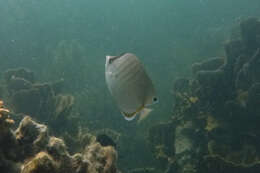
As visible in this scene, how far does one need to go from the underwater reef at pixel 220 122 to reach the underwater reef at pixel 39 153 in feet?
10.6

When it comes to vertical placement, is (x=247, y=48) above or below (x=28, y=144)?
above

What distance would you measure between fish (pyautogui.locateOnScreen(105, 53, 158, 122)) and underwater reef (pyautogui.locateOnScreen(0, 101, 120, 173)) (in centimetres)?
69

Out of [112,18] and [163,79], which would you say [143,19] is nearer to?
[112,18]

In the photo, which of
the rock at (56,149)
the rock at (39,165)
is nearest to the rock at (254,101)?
the rock at (56,149)

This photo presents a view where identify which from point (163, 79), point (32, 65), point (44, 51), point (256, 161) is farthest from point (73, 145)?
point (44, 51)

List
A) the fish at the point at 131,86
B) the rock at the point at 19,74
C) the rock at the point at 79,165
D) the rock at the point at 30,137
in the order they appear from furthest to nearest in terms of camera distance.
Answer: the rock at the point at 19,74
the rock at the point at 30,137
the rock at the point at 79,165
the fish at the point at 131,86

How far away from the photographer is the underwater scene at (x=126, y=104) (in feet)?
6.77

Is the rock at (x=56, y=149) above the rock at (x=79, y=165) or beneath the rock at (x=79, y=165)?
above

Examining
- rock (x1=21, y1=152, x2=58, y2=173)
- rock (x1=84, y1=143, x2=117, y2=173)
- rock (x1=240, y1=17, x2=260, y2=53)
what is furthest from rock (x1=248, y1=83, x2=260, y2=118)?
rock (x1=21, y1=152, x2=58, y2=173)

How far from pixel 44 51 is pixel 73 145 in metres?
14.5

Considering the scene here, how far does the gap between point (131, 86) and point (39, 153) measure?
0.84 meters

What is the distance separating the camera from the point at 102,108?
448 inches

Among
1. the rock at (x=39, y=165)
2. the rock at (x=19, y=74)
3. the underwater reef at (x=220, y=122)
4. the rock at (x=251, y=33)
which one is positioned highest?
the rock at (x=251, y=33)

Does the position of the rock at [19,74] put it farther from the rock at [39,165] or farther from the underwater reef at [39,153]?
the rock at [39,165]
